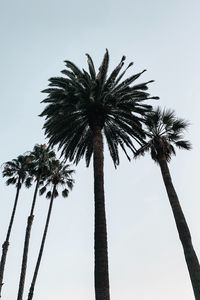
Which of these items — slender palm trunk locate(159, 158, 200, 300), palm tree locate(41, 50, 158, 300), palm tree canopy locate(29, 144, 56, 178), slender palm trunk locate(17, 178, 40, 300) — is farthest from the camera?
palm tree canopy locate(29, 144, 56, 178)

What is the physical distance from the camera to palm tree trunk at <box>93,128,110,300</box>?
15.1m

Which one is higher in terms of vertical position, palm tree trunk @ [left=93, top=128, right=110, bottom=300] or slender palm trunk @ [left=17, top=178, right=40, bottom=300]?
slender palm trunk @ [left=17, top=178, right=40, bottom=300]

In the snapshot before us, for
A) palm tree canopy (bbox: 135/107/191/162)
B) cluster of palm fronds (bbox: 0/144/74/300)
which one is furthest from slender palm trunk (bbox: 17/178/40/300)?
palm tree canopy (bbox: 135/107/191/162)

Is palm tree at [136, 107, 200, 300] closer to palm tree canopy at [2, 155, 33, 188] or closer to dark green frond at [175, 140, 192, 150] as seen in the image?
dark green frond at [175, 140, 192, 150]

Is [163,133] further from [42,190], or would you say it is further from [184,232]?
[42,190]

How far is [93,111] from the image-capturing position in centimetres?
2111

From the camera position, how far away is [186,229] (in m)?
18.3

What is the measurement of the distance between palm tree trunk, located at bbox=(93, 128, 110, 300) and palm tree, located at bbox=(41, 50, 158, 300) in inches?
2.9

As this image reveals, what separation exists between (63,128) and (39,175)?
61.4ft

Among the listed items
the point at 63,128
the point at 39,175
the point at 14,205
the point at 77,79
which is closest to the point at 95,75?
the point at 77,79

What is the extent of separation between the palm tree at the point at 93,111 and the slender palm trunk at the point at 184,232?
348 cm

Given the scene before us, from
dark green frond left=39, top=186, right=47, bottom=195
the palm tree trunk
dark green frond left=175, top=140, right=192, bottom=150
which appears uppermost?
dark green frond left=39, top=186, right=47, bottom=195

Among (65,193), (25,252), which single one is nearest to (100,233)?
(25,252)

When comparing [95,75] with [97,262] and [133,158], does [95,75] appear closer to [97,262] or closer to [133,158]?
[133,158]
